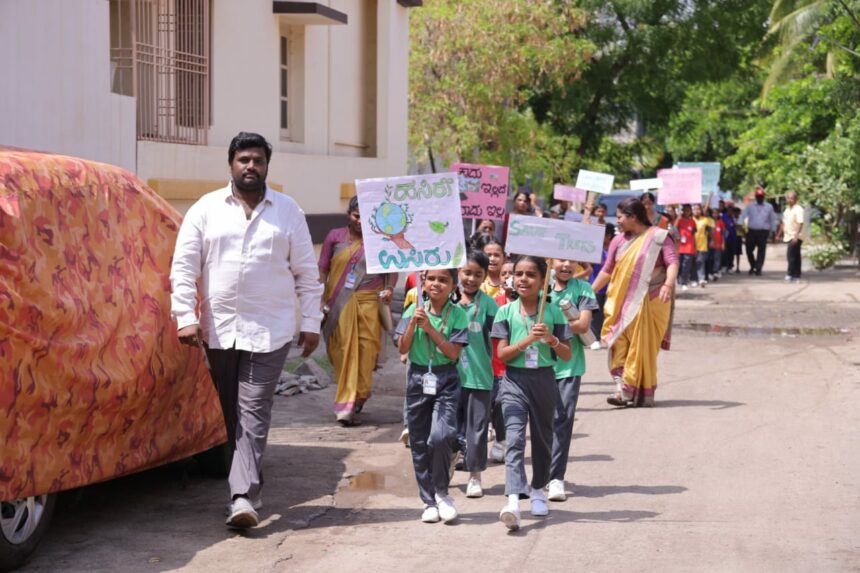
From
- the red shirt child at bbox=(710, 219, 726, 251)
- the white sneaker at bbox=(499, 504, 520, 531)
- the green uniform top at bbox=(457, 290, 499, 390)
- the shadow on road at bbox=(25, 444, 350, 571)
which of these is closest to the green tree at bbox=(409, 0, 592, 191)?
the red shirt child at bbox=(710, 219, 726, 251)

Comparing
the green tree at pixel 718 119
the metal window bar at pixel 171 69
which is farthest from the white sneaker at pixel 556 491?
the green tree at pixel 718 119

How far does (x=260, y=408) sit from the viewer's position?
23.0ft

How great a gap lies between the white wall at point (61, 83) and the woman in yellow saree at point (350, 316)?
7.05 feet

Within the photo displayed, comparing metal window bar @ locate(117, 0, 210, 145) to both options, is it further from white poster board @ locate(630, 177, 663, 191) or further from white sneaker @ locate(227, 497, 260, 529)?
white poster board @ locate(630, 177, 663, 191)

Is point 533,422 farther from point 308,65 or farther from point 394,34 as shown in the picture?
point 394,34

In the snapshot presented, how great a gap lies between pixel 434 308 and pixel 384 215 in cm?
58

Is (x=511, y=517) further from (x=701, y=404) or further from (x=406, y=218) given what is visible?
(x=701, y=404)

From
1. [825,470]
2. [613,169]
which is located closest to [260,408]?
[825,470]

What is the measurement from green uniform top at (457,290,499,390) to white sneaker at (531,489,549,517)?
0.66 metres

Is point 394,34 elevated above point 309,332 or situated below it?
above

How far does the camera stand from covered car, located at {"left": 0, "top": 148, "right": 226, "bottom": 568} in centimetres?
589

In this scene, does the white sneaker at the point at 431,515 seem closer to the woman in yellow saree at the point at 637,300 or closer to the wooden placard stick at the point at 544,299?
the wooden placard stick at the point at 544,299

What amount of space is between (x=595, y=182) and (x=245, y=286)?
492 inches

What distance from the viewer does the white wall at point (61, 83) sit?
982 cm
